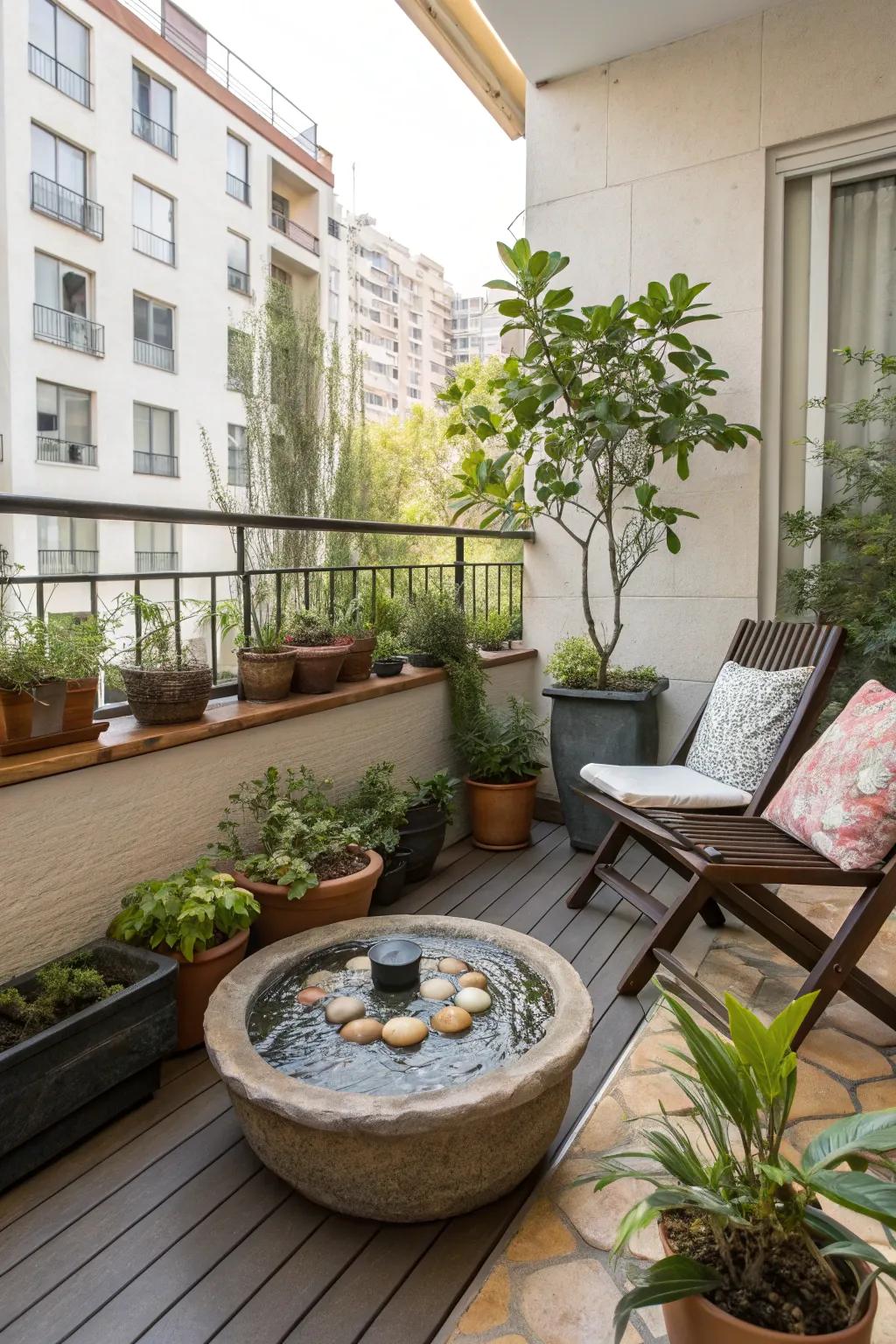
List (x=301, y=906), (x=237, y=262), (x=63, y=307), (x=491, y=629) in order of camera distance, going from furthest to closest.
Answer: (x=237, y=262), (x=63, y=307), (x=491, y=629), (x=301, y=906)

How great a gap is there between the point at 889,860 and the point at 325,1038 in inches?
54.1

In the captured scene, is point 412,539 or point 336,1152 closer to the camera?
point 336,1152

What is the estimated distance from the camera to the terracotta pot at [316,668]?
109 inches

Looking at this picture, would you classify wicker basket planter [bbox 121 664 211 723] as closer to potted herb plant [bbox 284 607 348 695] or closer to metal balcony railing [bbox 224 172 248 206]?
potted herb plant [bbox 284 607 348 695]

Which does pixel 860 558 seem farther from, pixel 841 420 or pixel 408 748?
pixel 408 748

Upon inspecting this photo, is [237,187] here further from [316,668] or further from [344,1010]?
[344,1010]

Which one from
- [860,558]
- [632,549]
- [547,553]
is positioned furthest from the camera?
[547,553]

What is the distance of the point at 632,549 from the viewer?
3682 millimetres

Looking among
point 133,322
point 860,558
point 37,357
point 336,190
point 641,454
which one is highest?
point 336,190

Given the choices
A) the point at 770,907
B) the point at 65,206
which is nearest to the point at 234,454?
the point at 65,206

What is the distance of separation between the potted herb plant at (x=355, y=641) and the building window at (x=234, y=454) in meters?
12.5

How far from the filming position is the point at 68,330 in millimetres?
13148

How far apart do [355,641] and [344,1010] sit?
1611 mm

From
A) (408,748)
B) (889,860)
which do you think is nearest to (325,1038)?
(889,860)
